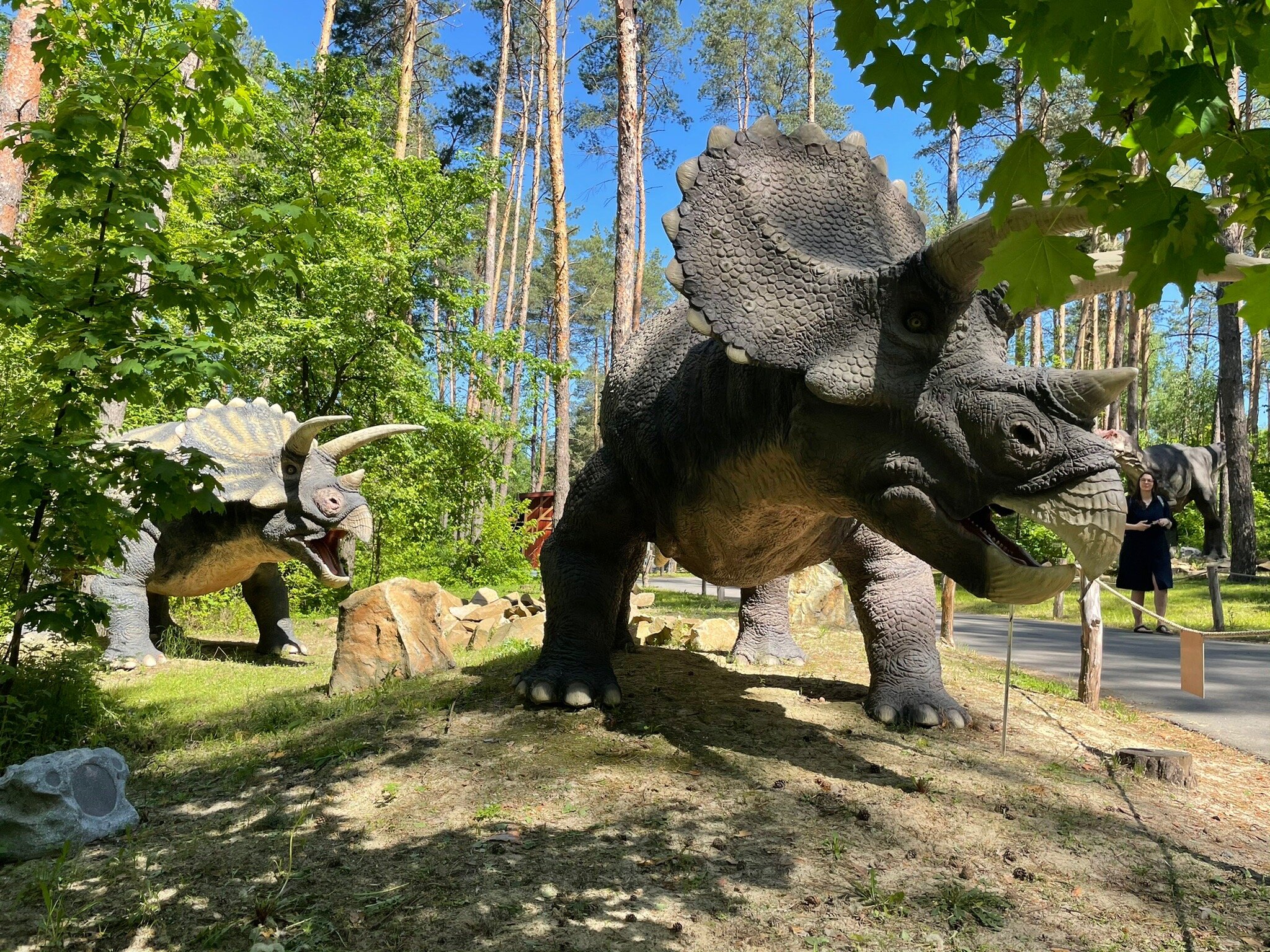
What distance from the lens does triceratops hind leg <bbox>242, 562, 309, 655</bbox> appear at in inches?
290

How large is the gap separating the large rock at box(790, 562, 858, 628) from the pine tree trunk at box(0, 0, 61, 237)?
812 cm

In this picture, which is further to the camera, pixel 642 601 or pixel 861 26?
pixel 642 601

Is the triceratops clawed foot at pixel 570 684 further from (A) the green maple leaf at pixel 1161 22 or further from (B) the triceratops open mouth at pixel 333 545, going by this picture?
(A) the green maple leaf at pixel 1161 22

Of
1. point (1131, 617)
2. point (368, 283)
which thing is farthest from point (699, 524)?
point (1131, 617)

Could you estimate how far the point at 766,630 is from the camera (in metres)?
5.81

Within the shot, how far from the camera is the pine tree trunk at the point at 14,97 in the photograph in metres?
7.32

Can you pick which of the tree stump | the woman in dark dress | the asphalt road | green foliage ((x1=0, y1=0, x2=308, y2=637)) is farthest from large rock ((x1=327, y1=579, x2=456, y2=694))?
the woman in dark dress

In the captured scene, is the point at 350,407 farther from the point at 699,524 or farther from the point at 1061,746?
the point at 1061,746

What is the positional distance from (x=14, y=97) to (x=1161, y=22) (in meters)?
9.34

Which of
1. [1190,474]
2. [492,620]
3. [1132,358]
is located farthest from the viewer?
[1190,474]

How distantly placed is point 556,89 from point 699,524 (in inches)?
526

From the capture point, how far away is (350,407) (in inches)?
424

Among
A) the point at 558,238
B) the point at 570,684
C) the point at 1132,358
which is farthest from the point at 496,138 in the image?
the point at 570,684

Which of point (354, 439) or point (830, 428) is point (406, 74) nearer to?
point (354, 439)
